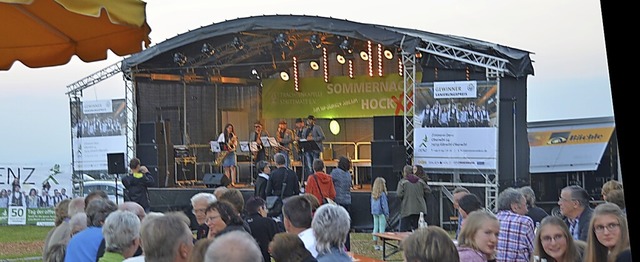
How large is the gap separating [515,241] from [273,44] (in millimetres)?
14175

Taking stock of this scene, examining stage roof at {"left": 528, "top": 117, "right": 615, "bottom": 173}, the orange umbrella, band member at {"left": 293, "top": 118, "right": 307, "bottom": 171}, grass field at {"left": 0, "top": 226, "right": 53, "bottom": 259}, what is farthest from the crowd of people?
band member at {"left": 293, "top": 118, "right": 307, "bottom": 171}

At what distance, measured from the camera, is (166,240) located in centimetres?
321

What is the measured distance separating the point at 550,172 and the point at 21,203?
11.4 m

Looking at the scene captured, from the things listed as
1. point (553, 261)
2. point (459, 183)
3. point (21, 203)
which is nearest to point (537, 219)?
point (553, 261)

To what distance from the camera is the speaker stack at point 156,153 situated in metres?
19.0

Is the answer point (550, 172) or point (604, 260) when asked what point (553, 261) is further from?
point (550, 172)

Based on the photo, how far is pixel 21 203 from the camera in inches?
746

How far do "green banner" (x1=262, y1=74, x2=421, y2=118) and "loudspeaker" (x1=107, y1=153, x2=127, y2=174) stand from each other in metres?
5.56

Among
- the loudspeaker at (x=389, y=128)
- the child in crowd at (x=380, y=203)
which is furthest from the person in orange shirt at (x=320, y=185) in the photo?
the loudspeaker at (x=389, y=128)

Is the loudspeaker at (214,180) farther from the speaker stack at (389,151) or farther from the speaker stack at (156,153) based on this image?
the speaker stack at (389,151)

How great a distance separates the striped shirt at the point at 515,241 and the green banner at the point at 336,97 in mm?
14195

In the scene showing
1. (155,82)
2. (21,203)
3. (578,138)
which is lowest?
(21,203)

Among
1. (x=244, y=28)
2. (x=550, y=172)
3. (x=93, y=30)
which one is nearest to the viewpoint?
(x=93, y=30)

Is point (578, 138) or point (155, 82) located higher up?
point (155, 82)
